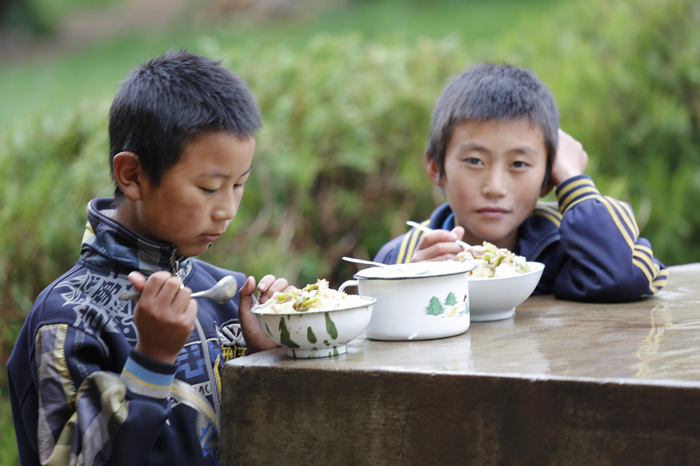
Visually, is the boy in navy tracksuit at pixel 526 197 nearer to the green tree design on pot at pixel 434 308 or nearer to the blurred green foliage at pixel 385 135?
the green tree design on pot at pixel 434 308

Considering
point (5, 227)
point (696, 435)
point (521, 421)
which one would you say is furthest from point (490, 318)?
point (5, 227)

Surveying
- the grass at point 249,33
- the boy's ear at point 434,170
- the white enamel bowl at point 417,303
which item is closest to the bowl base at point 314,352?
the white enamel bowl at point 417,303

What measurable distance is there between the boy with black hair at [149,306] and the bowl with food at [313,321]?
0.17m

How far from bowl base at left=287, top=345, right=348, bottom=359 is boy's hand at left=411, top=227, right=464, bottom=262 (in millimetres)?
524

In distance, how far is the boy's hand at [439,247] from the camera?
6.20 feet

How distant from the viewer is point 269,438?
1399 mm

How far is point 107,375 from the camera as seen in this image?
4.57ft

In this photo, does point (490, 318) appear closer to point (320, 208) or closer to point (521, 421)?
point (521, 421)

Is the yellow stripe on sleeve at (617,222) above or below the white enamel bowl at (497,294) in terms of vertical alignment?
above

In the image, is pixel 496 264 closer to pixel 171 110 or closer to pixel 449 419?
pixel 449 419

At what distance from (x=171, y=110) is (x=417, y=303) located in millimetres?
699

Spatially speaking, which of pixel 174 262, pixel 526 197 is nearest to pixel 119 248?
pixel 174 262

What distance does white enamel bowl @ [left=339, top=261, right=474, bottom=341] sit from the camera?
1523 mm

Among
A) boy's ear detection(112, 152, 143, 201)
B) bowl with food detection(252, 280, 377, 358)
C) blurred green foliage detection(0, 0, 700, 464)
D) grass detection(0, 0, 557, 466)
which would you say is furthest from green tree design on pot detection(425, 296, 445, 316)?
grass detection(0, 0, 557, 466)
